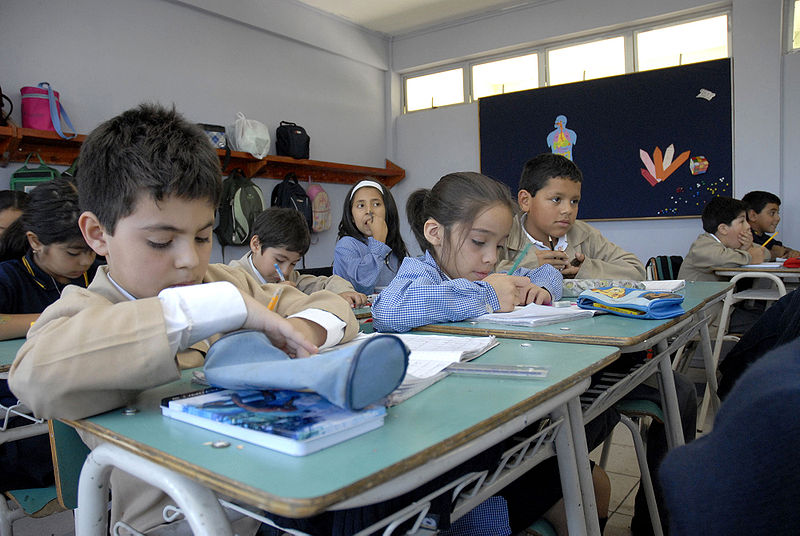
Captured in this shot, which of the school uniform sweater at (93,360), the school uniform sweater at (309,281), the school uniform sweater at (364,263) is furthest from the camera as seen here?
the school uniform sweater at (364,263)

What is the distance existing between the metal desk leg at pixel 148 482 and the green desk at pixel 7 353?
2.17ft

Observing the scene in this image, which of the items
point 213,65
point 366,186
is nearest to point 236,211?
point 213,65

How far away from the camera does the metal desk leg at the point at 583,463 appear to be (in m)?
0.92

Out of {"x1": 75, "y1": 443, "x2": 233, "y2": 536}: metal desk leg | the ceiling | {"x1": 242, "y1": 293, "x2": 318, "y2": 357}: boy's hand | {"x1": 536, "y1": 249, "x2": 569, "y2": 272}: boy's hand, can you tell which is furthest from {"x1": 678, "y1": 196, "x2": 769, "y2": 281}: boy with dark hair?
{"x1": 75, "y1": 443, "x2": 233, "y2": 536}: metal desk leg

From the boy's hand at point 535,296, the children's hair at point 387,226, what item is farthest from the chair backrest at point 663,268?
the boy's hand at point 535,296

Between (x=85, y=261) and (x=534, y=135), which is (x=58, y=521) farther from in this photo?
(x=534, y=135)

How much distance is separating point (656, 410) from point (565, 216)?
3.35 feet

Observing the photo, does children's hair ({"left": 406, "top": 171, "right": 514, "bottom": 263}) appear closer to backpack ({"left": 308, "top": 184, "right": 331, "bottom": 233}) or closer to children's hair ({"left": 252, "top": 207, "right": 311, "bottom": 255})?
children's hair ({"left": 252, "top": 207, "right": 311, "bottom": 255})

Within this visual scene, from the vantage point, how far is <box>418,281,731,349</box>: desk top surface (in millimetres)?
1131

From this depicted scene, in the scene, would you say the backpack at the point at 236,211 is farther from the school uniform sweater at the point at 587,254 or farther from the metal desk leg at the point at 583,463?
the metal desk leg at the point at 583,463

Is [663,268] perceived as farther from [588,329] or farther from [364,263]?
[588,329]

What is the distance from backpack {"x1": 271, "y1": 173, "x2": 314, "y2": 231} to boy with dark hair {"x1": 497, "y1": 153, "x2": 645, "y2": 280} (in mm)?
2777

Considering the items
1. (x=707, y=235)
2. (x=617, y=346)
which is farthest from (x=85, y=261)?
(x=707, y=235)

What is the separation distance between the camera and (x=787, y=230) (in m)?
4.28
